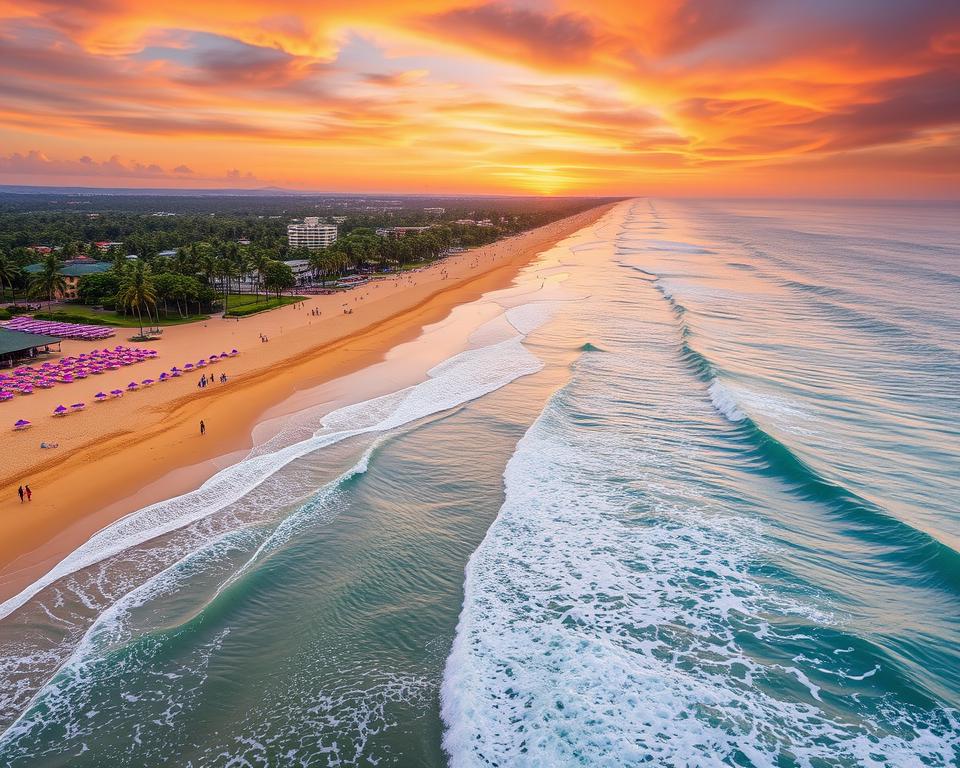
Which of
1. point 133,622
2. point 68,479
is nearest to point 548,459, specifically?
point 133,622

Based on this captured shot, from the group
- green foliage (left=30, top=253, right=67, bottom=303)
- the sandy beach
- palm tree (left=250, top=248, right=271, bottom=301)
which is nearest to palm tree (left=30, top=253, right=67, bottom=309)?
green foliage (left=30, top=253, right=67, bottom=303)

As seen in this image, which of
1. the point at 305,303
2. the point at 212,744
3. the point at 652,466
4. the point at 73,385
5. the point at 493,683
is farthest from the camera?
the point at 305,303

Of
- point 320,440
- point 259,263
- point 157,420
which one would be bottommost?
point 157,420

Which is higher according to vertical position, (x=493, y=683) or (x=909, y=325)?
(x=909, y=325)

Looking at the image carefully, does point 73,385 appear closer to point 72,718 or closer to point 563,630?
point 72,718

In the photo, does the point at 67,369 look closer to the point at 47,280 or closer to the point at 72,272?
the point at 47,280

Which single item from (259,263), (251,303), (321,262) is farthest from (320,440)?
(321,262)

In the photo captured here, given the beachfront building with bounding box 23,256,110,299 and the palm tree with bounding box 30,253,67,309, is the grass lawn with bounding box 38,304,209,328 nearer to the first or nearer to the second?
the palm tree with bounding box 30,253,67,309
